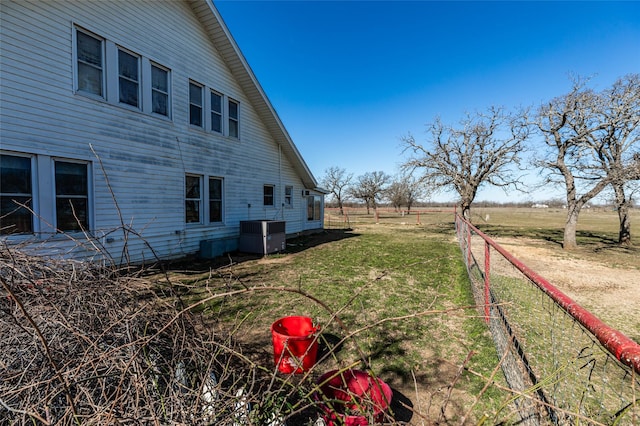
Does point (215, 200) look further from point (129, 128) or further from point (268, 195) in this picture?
point (129, 128)

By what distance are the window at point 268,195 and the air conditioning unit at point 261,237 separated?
104 inches

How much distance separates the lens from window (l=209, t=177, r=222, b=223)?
33.6 feet

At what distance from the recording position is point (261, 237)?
1017 cm

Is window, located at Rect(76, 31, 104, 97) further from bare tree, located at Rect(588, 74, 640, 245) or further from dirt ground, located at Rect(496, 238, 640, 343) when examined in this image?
bare tree, located at Rect(588, 74, 640, 245)

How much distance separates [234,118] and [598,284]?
40.2ft

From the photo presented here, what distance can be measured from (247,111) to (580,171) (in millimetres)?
14901

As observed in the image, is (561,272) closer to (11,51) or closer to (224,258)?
(224,258)

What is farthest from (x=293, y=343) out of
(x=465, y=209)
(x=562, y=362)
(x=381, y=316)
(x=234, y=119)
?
(x=465, y=209)

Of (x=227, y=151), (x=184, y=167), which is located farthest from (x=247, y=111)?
(x=184, y=167)

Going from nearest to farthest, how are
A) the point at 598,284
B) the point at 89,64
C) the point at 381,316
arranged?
the point at 381,316
the point at 89,64
the point at 598,284

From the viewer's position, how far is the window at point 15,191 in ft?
18.6

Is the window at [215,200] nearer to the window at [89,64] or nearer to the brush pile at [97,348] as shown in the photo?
the window at [89,64]

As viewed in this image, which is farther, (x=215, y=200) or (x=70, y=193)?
(x=215, y=200)

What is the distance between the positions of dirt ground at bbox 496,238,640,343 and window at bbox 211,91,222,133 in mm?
11187
